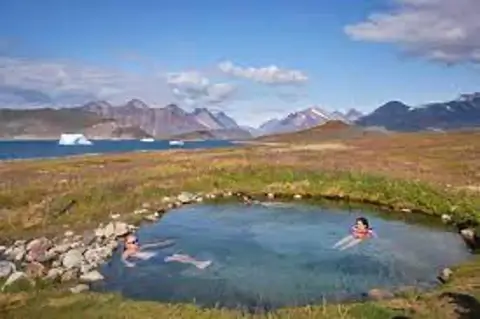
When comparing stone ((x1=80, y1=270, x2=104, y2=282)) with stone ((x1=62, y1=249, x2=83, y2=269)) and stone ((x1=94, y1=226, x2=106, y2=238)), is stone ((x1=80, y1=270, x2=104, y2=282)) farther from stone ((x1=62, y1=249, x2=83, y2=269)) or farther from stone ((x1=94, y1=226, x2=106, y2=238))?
stone ((x1=94, y1=226, x2=106, y2=238))

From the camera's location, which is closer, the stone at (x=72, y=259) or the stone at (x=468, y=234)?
the stone at (x=72, y=259)

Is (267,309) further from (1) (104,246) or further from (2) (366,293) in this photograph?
(1) (104,246)

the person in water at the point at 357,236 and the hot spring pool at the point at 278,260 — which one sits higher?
the person in water at the point at 357,236

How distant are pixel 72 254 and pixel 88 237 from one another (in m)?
5.37

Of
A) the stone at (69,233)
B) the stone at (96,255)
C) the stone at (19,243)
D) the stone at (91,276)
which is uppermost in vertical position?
the stone at (69,233)

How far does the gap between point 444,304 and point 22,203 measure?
35.1m

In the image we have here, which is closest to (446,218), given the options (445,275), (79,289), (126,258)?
(445,275)

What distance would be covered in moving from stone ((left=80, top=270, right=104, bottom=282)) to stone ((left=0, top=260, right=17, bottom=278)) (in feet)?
10.8

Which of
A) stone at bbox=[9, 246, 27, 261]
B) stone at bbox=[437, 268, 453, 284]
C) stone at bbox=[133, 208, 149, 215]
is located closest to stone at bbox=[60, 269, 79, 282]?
stone at bbox=[9, 246, 27, 261]

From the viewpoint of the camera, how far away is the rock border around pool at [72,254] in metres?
29.3

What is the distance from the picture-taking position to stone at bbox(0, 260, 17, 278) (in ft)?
94.7

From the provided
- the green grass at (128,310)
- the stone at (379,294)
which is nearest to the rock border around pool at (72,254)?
the stone at (379,294)

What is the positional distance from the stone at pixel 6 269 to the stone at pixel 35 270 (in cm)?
68

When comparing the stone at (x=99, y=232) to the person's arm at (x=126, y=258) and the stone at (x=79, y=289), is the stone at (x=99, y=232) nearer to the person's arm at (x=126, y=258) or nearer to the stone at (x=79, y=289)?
the person's arm at (x=126, y=258)
